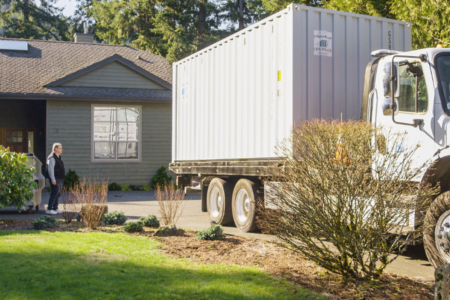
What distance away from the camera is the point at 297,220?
231 inches

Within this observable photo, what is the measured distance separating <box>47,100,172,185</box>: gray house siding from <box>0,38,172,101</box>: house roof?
1.72ft

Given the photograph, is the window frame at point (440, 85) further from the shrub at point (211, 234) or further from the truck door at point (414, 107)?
the shrub at point (211, 234)

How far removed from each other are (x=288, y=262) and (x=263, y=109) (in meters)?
3.44

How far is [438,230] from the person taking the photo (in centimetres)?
621

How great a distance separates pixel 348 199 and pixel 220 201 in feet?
19.1

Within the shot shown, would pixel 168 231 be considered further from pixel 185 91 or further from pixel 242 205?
pixel 185 91

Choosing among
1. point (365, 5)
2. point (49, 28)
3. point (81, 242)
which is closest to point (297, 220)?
point (81, 242)

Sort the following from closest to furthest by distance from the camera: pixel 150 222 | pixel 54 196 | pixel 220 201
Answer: pixel 150 222, pixel 220 201, pixel 54 196

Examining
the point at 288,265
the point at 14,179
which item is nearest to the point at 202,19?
the point at 14,179

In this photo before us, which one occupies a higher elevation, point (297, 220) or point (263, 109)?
point (263, 109)

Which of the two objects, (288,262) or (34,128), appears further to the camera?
(34,128)

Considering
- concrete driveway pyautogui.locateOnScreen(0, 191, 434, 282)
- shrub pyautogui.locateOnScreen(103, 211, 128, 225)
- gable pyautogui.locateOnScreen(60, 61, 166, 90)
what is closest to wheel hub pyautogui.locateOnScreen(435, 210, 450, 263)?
concrete driveway pyautogui.locateOnScreen(0, 191, 434, 282)

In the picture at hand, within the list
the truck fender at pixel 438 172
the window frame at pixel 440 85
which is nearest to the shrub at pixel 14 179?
the truck fender at pixel 438 172

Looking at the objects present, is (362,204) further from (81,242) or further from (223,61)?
(223,61)
